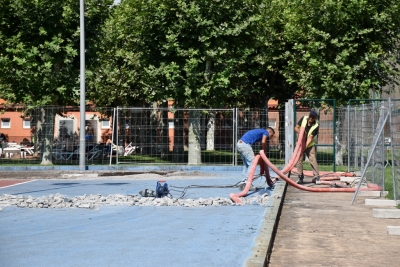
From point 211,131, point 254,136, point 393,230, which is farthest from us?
point 211,131

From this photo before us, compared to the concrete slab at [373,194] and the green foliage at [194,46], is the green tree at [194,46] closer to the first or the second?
the green foliage at [194,46]

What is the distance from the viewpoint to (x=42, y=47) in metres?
36.5

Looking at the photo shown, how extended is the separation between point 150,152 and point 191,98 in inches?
178

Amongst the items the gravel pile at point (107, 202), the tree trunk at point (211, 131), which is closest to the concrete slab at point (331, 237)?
the gravel pile at point (107, 202)

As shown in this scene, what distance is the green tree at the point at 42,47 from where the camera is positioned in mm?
36219

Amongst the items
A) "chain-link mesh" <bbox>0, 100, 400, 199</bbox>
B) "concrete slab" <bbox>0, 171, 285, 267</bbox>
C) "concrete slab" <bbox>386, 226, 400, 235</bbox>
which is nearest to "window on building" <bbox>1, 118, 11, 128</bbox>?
"chain-link mesh" <bbox>0, 100, 400, 199</bbox>

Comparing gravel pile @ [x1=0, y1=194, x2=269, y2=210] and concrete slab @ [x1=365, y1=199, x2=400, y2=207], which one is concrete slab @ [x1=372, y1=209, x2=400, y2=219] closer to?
concrete slab @ [x1=365, y1=199, x2=400, y2=207]

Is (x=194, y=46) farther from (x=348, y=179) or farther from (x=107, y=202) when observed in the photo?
(x=107, y=202)

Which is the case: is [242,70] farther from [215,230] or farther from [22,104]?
[215,230]

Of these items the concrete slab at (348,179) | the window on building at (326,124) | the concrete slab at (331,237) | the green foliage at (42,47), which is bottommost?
the concrete slab at (331,237)

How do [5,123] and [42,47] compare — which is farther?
[5,123]

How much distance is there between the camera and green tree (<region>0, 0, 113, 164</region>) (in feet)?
119

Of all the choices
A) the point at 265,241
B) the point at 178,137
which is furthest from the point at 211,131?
the point at 265,241

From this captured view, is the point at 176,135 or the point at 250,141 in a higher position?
the point at 176,135
